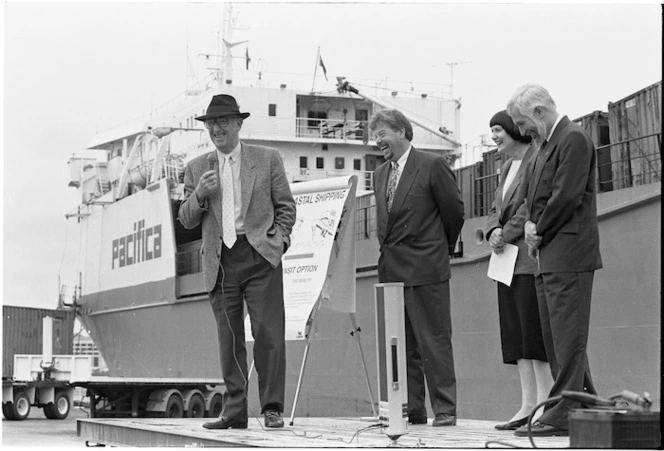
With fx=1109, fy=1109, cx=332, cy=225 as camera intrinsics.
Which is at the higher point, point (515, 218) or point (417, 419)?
point (515, 218)

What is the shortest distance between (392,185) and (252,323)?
993mm

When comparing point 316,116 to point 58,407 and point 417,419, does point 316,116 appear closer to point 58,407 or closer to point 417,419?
point 58,407

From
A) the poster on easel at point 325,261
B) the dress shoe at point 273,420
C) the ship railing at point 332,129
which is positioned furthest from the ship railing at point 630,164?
the ship railing at point 332,129

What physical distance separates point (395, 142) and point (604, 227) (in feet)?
13.3

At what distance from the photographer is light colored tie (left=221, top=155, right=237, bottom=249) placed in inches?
182

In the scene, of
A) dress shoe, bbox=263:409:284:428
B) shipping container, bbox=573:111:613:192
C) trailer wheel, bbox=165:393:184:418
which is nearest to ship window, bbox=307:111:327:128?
trailer wheel, bbox=165:393:184:418

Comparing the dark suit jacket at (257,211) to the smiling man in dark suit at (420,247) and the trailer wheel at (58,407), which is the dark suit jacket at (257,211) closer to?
the smiling man in dark suit at (420,247)

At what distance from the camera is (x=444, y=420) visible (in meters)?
4.77

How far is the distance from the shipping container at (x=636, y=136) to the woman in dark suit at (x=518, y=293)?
381 centimetres

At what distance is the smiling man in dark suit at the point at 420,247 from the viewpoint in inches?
193

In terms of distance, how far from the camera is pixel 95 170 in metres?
24.2

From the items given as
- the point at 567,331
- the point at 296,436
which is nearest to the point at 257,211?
the point at 296,436

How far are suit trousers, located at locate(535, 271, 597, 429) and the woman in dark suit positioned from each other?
45 cm

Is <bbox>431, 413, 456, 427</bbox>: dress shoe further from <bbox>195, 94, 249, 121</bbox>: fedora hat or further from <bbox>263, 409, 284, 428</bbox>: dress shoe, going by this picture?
<bbox>195, 94, 249, 121</bbox>: fedora hat
